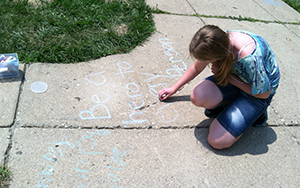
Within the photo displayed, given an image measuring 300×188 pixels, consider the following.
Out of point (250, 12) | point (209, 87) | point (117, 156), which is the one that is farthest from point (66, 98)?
point (250, 12)

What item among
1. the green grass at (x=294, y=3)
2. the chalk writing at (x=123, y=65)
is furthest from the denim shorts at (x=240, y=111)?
the green grass at (x=294, y=3)

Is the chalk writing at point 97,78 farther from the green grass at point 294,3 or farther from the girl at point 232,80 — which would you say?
the green grass at point 294,3

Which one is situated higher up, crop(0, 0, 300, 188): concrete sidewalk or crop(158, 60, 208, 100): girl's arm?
crop(158, 60, 208, 100): girl's arm

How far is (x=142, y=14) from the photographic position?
354 cm

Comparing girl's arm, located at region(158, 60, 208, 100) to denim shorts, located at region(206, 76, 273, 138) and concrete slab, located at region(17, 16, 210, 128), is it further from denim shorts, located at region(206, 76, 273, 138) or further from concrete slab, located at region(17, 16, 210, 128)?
denim shorts, located at region(206, 76, 273, 138)

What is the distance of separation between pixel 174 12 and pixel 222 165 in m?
2.59

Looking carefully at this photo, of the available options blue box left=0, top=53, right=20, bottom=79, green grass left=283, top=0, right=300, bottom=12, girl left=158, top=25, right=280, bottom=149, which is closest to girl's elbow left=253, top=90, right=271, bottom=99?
girl left=158, top=25, right=280, bottom=149

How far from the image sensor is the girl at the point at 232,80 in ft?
6.19

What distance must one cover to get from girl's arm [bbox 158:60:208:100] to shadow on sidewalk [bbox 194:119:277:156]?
406 mm

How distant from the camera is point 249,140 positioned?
2.30 metres

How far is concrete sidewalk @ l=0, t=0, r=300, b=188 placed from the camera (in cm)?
186

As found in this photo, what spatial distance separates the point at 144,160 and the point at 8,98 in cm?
130

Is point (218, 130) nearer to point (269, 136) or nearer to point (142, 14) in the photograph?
point (269, 136)

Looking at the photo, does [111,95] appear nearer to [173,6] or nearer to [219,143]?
[219,143]
